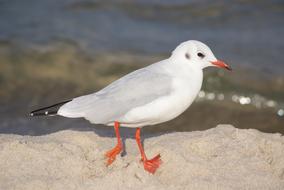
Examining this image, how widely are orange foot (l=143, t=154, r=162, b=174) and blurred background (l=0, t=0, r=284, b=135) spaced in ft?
8.42

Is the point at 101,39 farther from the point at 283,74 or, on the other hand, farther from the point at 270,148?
the point at 270,148

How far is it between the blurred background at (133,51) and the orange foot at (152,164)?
8.42ft

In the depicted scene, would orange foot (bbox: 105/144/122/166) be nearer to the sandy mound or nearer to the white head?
the sandy mound

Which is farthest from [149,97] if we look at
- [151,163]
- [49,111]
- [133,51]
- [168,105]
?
[133,51]

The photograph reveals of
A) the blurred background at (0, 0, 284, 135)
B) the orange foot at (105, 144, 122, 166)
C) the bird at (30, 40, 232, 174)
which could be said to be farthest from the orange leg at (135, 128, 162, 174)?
the blurred background at (0, 0, 284, 135)

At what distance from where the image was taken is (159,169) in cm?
497

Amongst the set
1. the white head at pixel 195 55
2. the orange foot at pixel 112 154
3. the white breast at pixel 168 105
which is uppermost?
the white head at pixel 195 55

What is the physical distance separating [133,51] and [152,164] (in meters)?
6.02

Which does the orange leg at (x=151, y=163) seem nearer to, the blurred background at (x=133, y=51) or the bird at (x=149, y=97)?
the bird at (x=149, y=97)

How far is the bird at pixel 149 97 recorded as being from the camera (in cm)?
504

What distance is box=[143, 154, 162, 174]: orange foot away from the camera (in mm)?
4886

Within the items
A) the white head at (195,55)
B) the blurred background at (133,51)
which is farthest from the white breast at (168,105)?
the blurred background at (133,51)

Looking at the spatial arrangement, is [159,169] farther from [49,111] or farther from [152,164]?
[49,111]

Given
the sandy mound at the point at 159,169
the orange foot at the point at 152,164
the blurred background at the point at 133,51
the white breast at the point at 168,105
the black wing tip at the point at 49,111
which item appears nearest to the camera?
the sandy mound at the point at 159,169
